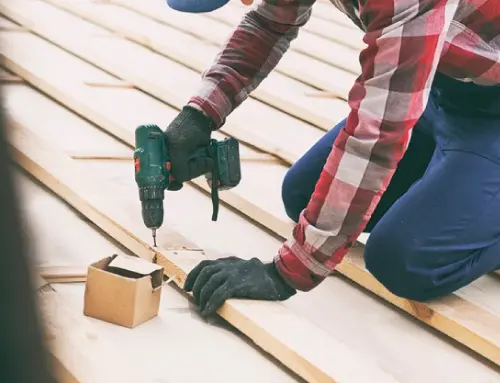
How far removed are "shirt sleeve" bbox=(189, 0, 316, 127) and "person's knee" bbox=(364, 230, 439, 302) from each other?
516mm

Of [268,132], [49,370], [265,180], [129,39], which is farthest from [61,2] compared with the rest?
[49,370]

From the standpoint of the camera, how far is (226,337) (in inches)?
68.2

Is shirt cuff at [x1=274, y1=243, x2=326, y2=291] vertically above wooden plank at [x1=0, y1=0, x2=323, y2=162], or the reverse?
shirt cuff at [x1=274, y1=243, x2=326, y2=291]

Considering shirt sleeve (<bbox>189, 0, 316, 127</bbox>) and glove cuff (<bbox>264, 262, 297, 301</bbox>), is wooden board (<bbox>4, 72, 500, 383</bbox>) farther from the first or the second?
shirt sleeve (<bbox>189, 0, 316, 127</bbox>)

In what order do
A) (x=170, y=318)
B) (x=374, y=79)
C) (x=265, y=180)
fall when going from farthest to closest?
1. (x=265, y=180)
2. (x=170, y=318)
3. (x=374, y=79)

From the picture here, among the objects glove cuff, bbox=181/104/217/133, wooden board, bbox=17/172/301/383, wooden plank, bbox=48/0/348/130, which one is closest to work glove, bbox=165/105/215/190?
glove cuff, bbox=181/104/217/133

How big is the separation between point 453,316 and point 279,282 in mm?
425

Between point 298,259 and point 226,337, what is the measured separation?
240 mm

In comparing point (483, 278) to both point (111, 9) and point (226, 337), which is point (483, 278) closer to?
point (226, 337)

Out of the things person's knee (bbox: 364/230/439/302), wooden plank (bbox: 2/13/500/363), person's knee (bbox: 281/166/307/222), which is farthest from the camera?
person's knee (bbox: 281/166/307/222)

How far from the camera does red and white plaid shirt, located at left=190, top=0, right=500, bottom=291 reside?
4.69 ft

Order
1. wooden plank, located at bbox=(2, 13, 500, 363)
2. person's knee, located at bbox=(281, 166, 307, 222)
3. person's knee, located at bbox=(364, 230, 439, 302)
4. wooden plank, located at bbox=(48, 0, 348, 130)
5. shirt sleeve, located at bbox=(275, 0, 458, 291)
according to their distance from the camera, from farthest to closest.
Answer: wooden plank, located at bbox=(48, 0, 348, 130) → person's knee, located at bbox=(281, 166, 307, 222) → person's knee, located at bbox=(364, 230, 439, 302) → wooden plank, located at bbox=(2, 13, 500, 363) → shirt sleeve, located at bbox=(275, 0, 458, 291)

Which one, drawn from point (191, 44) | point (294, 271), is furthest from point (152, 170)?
point (191, 44)

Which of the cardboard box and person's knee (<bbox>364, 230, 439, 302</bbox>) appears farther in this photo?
person's knee (<bbox>364, 230, 439, 302</bbox>)
